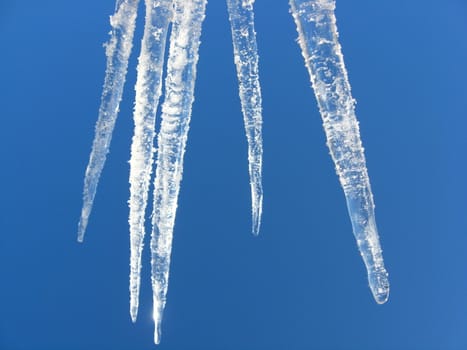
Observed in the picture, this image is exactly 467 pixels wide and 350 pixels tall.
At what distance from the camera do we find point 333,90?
3.53ft

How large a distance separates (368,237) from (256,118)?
47 centimetres

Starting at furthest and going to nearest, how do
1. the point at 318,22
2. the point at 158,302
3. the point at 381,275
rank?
the point at 158,302
the point at 381,275
the point at 318,22

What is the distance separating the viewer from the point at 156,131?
1235 mm

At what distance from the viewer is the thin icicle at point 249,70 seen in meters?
1.21

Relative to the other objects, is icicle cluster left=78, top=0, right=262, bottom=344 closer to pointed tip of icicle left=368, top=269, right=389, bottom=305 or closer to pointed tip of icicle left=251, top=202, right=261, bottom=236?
pointed tip of icicle left=251, top=202, right=261, bottom=236

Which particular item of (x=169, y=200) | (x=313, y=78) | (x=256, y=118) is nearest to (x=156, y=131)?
(x=169, y=200)

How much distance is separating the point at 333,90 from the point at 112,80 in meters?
0.64

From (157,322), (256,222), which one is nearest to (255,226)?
(256,222)

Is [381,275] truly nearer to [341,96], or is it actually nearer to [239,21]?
[341,96]

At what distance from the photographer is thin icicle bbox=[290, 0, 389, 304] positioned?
1066 millimetres

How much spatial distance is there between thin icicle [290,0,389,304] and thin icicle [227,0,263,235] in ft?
0.54

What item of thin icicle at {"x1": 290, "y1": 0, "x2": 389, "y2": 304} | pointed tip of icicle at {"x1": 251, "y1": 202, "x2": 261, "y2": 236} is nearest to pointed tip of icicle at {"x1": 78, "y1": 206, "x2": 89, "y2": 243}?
pointed tip of icicle at {"x1": 251, "y1": 202, "x2": 261, "y2": 236}

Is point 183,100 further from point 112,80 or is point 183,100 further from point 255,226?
point 255,226

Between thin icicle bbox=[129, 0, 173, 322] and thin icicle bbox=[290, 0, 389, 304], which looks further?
thin icicle bbox=[129, 0, 173, 322]
